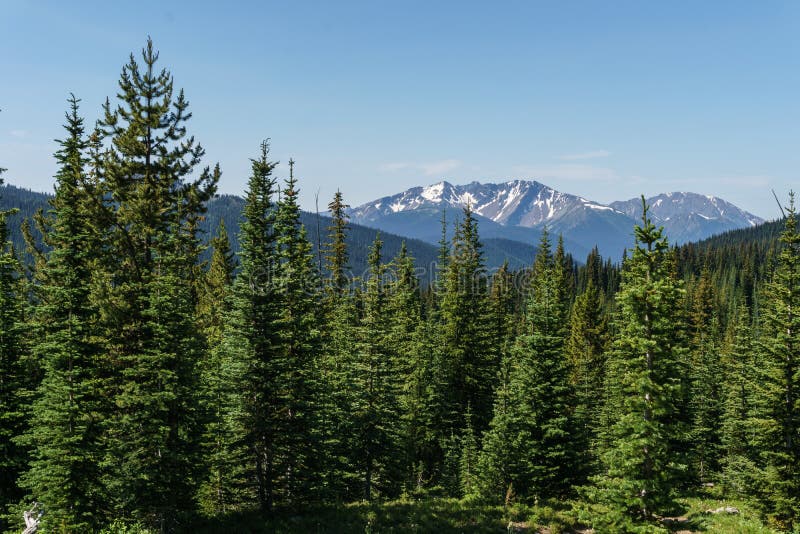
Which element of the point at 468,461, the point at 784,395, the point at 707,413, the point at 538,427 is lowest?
the point at 468,461

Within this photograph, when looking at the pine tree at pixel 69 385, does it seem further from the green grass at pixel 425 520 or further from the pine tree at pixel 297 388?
the pine tree at pixel 297 388

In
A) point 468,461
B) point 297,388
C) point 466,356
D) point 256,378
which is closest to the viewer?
point 256,378

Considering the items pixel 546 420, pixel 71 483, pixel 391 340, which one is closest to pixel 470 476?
pixel 546 420

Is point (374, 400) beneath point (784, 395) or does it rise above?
beneath

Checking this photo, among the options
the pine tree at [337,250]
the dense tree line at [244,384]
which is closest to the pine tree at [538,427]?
the dense tree line at [244,384]

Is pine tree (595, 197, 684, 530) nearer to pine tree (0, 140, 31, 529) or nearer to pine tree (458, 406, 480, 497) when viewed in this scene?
pine tree (458, 406, 480, 497)

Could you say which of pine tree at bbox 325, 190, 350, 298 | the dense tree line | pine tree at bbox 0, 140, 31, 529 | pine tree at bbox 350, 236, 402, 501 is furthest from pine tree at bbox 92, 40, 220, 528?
pine tree at bbox 325, 190, 350, 298

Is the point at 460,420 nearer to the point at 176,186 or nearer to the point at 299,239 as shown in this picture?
the point at 299,239

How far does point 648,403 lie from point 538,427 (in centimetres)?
1021

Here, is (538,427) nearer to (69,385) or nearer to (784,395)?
(784,395)

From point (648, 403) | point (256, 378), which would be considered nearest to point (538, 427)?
point (648, 403)

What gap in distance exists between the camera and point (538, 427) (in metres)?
24.6

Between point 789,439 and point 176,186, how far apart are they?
31602 mm

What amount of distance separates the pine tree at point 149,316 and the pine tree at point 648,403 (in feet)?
51.1
